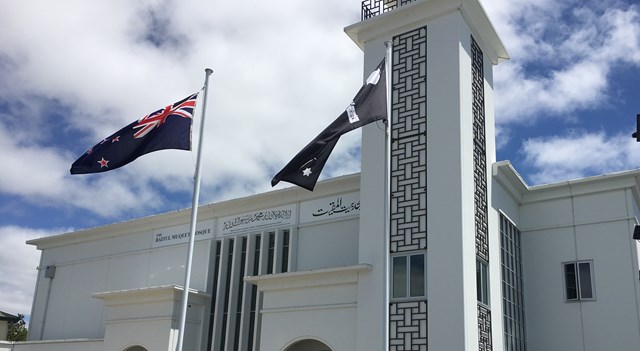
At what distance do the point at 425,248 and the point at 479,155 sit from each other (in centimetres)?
348

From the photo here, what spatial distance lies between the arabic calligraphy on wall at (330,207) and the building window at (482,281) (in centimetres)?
465

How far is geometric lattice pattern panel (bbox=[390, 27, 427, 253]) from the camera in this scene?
17.0 metres

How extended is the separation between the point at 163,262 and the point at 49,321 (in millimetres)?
7331

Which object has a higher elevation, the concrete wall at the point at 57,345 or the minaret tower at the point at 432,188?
the minaret tower at the point at 432,188

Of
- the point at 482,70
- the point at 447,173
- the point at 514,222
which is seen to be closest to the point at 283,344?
the point at 447,173

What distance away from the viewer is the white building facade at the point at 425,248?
53.9ft

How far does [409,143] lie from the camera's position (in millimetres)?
17844

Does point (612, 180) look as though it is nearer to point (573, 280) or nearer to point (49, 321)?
point (573, 280)

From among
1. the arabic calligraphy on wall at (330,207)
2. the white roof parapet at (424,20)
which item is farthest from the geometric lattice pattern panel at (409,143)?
the arabic calligraphy on wall at (330,207)

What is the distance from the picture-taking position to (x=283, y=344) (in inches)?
707

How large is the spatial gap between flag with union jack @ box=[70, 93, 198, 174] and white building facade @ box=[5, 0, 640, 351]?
480cm

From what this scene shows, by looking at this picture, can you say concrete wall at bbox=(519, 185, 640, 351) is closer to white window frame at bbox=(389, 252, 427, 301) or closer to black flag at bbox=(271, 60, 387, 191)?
white window frame at bbox=(389, 252, 427, 301)

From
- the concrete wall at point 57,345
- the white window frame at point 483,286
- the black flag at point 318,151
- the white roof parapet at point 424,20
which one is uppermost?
the white roof parapet at point 424,20

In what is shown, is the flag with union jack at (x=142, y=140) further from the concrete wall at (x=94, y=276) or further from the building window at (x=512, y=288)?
the concrete wall at (x=94, y=276)
